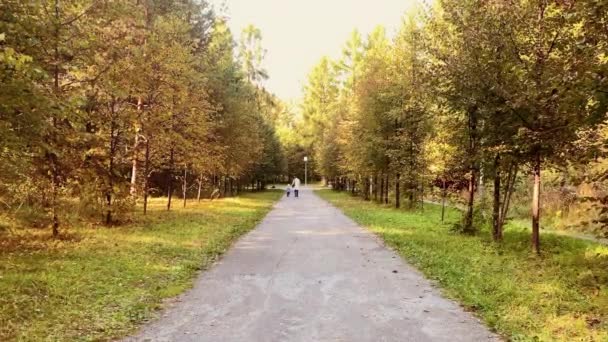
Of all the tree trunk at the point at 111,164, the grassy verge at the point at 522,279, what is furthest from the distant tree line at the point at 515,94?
the tree trunk at the point at 111,164

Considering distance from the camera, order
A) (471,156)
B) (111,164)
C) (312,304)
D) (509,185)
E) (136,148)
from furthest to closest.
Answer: (136,148)
(111,164)
(471,156)
(509,185)
(312,304)

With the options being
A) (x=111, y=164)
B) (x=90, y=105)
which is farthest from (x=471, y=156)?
(x=90, y=105)

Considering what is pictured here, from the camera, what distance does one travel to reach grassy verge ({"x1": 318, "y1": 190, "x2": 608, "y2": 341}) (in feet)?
18.7

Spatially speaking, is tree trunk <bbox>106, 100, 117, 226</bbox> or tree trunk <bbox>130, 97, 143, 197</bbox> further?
tree trunk <bbox>130, 97, 143, 197</bbox>

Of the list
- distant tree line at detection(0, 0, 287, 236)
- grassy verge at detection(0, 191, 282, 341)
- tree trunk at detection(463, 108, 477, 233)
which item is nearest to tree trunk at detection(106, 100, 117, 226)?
distant tree line at detection(0, 0, 287, 236)

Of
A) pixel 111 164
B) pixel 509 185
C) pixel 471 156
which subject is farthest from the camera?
pixel 111 164

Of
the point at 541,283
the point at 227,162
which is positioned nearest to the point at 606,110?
the point at 541,283

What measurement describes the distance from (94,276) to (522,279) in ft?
21.4

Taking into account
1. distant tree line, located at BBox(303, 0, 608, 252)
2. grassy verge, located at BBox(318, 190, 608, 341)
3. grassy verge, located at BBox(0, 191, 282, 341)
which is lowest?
grassy verge, located at BBox(0, 191, 282, 341)

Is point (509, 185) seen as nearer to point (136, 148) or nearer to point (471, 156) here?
point (471, 156)

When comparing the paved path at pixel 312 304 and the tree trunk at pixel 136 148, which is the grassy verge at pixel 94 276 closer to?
the paved path at pixel 312 304

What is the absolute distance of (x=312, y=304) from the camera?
6.58 metres

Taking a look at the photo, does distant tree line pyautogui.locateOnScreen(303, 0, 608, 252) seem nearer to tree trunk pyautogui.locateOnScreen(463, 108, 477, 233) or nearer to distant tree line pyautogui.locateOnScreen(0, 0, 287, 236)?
tree trunk pyautogui.locateOnScreen(463, 108, 477, 233)

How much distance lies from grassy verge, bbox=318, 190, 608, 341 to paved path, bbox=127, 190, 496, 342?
0.40 metres
